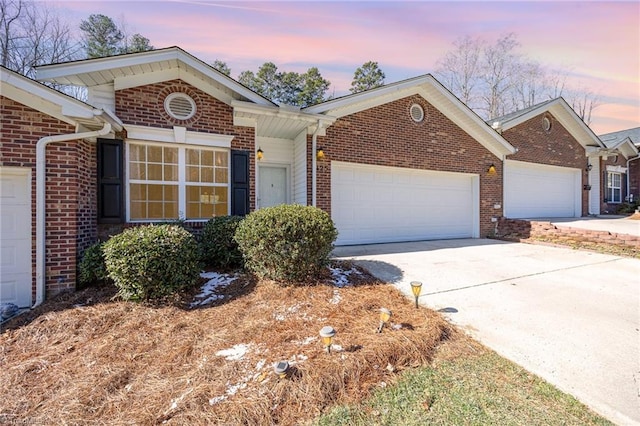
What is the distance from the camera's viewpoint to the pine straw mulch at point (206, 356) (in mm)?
2322

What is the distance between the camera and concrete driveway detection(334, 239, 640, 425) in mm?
2666

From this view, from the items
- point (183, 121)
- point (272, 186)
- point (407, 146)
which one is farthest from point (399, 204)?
point (183, 121)

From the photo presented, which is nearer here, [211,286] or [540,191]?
[211,286]

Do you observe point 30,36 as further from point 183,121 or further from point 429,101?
point 429,101

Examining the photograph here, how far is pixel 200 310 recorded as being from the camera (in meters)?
4.09

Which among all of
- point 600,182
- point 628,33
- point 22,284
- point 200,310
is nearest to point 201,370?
point 200,310

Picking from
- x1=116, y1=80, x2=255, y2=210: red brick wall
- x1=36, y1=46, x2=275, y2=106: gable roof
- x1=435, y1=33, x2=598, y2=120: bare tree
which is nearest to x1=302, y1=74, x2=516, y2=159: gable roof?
x1=116, y1=80, x2=255, y2=210: red brick wall

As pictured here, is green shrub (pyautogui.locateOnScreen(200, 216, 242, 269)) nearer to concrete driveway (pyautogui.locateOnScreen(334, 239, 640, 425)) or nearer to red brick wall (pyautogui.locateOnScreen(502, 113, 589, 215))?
concrete driveway (pyautogui.locateOnScreen(334, 239, 640, 425))

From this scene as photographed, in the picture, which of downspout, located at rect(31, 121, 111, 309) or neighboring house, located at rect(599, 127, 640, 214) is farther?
neighboring house, located at rect(599, 127, 640, 214)

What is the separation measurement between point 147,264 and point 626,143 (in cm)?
2141

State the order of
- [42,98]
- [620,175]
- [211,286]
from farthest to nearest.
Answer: [620,175]
[211,286]
[42,98]

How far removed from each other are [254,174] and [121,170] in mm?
2605

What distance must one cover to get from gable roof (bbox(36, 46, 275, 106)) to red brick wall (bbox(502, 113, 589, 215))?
10.3m

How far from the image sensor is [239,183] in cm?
670
